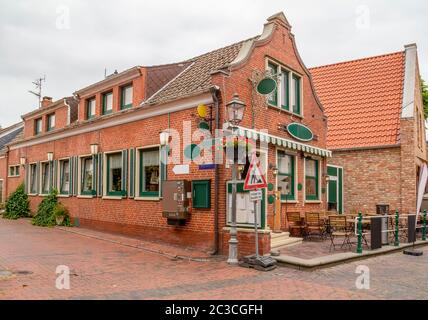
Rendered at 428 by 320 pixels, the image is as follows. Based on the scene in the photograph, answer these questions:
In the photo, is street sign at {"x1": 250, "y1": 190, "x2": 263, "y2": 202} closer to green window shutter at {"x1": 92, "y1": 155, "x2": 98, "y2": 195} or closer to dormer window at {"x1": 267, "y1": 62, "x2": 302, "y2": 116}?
dormer window at {"x1": 267, "y1": 62, "x2": 302, "y2": 116}

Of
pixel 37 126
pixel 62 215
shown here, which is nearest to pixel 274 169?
pixel 62 215

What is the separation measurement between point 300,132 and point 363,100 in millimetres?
7744

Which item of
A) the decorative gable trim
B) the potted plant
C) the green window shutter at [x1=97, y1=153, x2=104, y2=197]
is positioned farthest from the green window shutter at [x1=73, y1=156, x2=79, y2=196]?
the decorative gable trim

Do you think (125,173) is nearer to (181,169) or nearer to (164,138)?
(164,138)

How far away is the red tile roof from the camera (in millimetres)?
18266

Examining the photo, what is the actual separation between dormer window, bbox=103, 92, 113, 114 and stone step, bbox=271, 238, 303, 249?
8.56m

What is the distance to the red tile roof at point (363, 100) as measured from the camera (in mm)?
18266

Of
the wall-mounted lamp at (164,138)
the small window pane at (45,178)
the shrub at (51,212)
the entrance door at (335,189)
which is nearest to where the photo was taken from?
the wall-mounted lamp at (164,138)

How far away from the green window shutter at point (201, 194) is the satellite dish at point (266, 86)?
3003 millimetres

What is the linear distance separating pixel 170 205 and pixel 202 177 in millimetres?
1253

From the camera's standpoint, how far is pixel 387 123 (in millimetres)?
18234

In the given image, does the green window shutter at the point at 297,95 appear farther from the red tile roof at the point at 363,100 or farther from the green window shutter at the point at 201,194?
the green window shutter at the point at 201,194

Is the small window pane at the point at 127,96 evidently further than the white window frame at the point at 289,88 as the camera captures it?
Yes

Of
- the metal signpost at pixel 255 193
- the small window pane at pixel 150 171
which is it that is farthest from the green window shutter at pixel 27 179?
the metal signpost at pixel 255 193
